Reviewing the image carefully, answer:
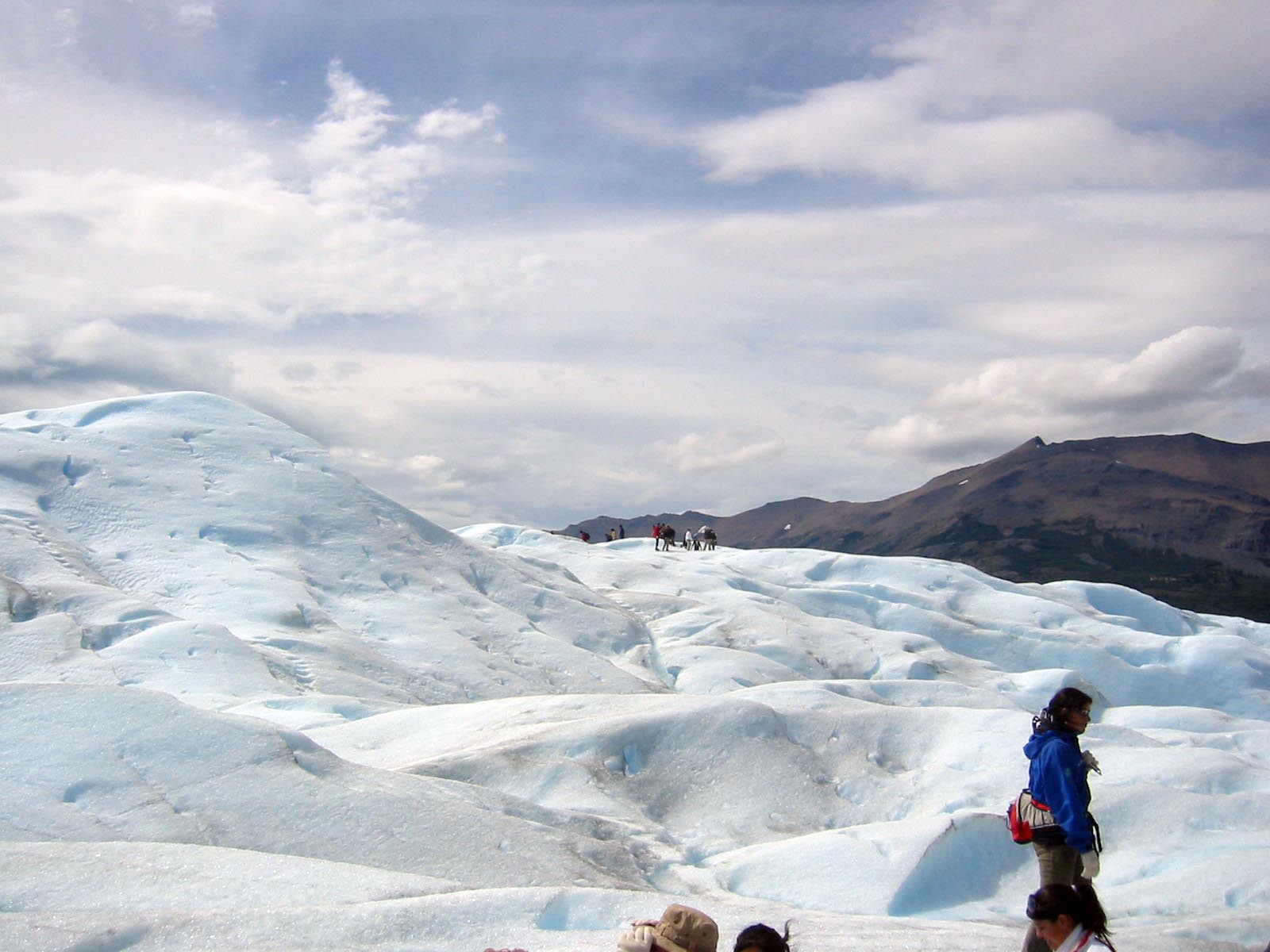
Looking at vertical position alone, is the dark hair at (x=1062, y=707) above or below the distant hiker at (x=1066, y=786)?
above

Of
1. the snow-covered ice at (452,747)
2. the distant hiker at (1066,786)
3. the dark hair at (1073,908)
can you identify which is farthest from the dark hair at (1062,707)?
the snow-covered ice at (452,747)

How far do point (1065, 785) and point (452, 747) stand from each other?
8.26 meters

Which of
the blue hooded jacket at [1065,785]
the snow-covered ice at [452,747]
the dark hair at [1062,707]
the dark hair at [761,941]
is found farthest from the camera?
the snow-covered ice at [452,747]

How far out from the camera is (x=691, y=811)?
11328mm

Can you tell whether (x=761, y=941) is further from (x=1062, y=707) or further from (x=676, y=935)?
(x=1062, y=707)

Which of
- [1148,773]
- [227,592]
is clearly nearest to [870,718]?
[1148,773]

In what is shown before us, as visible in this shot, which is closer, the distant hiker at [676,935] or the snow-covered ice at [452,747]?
the distant hiker at [676,935]

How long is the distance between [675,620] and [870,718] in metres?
14.4

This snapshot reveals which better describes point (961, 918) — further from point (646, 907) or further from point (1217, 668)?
point (1217, 668)

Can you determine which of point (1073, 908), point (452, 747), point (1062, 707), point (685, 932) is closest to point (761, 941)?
point (685, 932)

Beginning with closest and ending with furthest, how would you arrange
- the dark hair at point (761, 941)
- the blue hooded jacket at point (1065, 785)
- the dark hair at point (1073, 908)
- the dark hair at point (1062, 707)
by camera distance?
the dark hair at point (761, 941), the dark hair at point (1073, 908), the blue hooded jacket at point (1065, 785), the dark hair at point (1062, 707)

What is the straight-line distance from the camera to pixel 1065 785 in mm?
5676

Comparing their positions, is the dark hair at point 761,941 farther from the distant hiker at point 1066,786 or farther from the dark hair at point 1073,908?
the distant hiker at point 1066,786

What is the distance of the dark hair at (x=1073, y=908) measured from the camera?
412 centimetres
